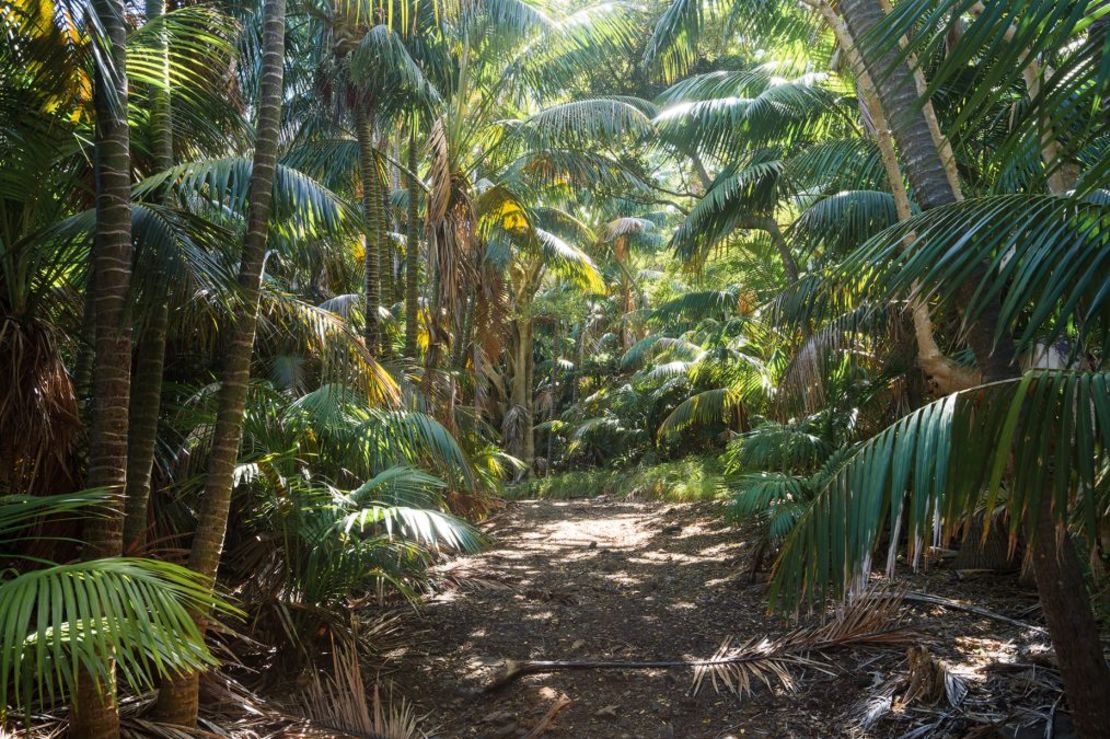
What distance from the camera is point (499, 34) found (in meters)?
8.03

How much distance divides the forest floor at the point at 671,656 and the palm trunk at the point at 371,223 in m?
2.59

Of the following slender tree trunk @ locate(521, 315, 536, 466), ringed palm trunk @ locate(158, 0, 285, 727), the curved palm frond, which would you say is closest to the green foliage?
ringed palm trunk @ locate(158, 0, 285, 727)

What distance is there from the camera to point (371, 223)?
24.9 feet

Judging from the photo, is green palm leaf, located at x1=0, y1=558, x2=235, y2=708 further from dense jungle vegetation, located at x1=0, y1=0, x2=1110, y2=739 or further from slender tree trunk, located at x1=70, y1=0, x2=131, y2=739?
slender tree trunk, located at x1=70, y1=0, x2=131, y2=739

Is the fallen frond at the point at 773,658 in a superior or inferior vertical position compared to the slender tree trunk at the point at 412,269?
inferior

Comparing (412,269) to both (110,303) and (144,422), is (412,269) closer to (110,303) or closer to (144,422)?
(144,422)

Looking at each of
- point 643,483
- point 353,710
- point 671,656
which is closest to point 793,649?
point 671,656

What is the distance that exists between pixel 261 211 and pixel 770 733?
12.2ft

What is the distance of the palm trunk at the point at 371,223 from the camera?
726cm

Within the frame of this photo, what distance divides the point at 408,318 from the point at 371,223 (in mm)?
1321

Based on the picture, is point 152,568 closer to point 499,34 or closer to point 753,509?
point 753,509

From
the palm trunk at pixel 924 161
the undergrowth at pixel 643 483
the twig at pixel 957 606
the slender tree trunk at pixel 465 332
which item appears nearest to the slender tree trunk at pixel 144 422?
the palm trunk at pixel 924 161

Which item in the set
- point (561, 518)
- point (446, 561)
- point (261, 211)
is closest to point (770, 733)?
point (261, 211)

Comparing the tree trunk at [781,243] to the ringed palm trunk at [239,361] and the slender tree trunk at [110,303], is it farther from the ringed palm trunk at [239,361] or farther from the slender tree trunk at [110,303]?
the slender tree trunk at [110,303]
